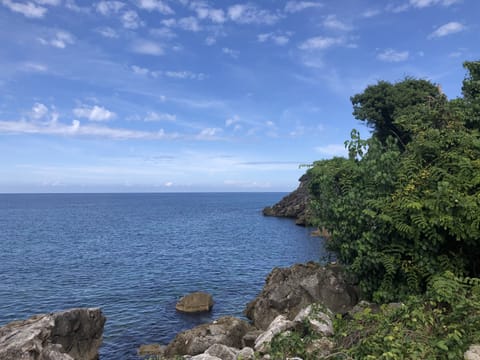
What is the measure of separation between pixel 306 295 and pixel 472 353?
1370 centimetres

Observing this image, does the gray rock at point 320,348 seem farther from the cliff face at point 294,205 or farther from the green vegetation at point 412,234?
the cliff face at point 294,205

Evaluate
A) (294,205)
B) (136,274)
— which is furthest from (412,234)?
(294,205)

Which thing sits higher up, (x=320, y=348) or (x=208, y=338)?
(x=320, y=348)

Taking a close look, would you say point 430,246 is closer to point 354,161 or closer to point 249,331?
point 354,161

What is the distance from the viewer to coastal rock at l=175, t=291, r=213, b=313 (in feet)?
94.2

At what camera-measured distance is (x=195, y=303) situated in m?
29.0

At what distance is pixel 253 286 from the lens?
35719 mm

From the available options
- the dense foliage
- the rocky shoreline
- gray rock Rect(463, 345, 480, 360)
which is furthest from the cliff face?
gray rock Rect(463, 345, 480, 360)

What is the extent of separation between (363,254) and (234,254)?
38123 millimetres

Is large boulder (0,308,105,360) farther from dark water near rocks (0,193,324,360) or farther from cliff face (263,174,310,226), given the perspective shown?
cliff face (263,174,310,226)

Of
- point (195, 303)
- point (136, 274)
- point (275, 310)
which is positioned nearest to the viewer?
point (275, 310)

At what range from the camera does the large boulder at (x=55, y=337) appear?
15.0 meters

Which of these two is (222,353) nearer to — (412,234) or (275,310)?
(412,234)

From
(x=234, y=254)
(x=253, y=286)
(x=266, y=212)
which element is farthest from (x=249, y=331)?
(x=266, y=212)
